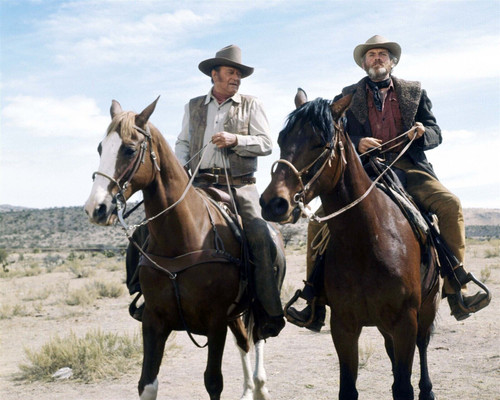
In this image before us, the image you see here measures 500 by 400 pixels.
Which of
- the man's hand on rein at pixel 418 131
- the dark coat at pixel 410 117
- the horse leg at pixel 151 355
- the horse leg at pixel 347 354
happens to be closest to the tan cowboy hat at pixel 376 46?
the dark coat at pixel 410 117

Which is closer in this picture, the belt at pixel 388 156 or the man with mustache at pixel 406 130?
the man with mustache at pixel 406 130

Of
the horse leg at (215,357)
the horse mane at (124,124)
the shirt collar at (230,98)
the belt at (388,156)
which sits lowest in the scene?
the horse leg at (215,357)

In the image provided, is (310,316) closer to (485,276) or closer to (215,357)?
(215,357)

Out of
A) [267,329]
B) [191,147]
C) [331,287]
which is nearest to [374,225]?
[331,287]

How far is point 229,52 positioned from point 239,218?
1.80 metres

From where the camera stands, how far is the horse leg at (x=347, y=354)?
4883 mm

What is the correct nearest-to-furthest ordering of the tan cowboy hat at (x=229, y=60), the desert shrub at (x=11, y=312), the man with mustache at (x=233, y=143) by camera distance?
1. the man with mustache at (x=233, y=143)
2. the tan cowboy hat at (x=229, y=60)
3. the desert shrub at (x=11, y=312)

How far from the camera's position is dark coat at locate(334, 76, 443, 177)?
5.99 meters

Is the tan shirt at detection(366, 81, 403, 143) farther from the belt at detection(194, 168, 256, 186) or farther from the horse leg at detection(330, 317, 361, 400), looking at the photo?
the horse leg at detection(330, 317, 361, 400)

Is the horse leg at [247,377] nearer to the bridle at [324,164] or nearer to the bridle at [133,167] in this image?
the bridle at [133,167]

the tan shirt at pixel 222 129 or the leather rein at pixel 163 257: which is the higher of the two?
the tan shirt at pixel 222 129

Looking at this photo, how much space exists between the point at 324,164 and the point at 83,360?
20.2 ft

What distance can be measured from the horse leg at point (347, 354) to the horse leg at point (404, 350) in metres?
0.33

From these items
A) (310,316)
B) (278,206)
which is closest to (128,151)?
(278,206)
